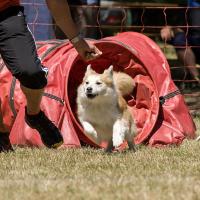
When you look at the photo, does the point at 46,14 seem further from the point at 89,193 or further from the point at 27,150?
the point at 89,193

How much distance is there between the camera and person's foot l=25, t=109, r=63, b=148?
5574mm

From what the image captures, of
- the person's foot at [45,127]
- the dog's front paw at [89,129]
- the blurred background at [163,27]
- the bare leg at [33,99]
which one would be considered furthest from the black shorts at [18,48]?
the blurred background at [163,27]

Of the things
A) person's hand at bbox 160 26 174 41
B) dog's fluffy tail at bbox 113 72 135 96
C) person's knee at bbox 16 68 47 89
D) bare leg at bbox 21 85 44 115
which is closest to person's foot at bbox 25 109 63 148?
bare leg at bbox 21 85 44 115

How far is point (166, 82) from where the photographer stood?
689 cm

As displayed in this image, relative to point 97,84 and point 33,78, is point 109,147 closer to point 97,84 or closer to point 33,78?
point 97,84

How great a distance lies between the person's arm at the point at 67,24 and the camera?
499cm

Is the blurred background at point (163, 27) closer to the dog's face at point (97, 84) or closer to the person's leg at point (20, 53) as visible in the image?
the dog's face at point (97, 84)

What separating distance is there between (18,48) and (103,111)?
1573mm

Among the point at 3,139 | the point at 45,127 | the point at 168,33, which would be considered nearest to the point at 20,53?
the point at 45,127

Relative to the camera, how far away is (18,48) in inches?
197

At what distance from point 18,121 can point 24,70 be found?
5.00 feet

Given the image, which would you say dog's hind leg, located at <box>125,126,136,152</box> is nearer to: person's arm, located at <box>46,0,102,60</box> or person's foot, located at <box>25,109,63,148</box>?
person's foot, located at <box>25,109,63,148</box>

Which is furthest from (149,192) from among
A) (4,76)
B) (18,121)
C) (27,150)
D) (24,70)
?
(4,76)

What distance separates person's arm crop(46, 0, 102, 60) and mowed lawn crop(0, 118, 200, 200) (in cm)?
84
